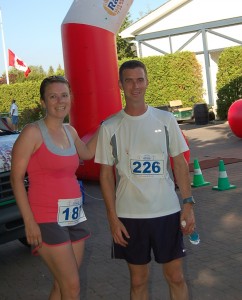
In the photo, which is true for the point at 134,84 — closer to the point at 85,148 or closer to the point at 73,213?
the point at 85,148

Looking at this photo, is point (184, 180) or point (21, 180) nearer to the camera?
point (21, 180)

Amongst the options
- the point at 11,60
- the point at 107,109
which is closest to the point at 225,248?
the point at 107,109

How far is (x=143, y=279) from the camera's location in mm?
3404

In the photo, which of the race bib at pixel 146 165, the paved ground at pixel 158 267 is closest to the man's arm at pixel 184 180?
the race bib at pixel 146 165

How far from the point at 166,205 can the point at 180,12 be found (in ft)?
86.7

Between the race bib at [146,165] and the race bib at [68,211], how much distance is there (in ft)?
1.53

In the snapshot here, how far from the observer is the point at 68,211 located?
10.9 feet

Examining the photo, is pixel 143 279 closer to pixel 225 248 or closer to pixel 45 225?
pixel 45 225

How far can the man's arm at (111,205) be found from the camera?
326 centimetres

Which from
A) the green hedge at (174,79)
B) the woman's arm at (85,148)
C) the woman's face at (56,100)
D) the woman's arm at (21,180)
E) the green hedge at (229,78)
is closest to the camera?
the woman's arm at (21,180)

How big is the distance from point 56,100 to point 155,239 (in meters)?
1.17

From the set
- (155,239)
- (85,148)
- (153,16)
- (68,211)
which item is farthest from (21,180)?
(153,16)

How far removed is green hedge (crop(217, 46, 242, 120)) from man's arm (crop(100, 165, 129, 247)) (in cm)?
2043

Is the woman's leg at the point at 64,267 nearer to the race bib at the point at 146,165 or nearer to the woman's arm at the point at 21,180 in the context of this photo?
the woman's arm at the point at 21,180
